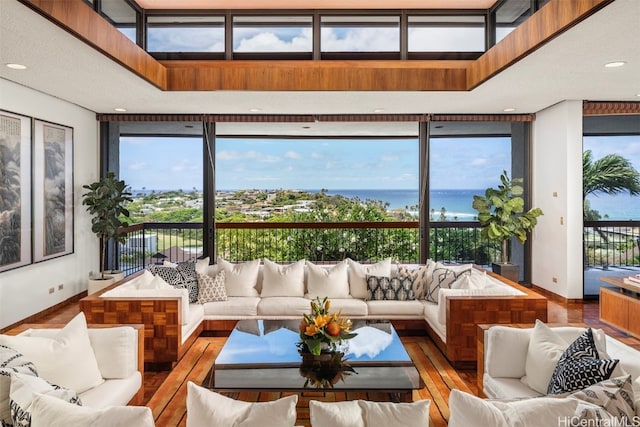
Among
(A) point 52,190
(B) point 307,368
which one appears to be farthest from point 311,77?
(A) point 52,190

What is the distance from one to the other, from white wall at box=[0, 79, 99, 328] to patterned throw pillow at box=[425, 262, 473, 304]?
4293 millimetres

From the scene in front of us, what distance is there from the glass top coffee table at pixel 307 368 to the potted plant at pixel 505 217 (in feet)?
10.1

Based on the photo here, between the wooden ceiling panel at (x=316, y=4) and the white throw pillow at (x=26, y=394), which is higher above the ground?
the wooden ceiling panel at (x=316, y=4)

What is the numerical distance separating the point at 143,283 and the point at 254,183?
470 cm

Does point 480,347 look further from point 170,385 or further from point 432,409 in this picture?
point 170,385

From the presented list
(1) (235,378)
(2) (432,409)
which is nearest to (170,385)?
(1) (235,378)

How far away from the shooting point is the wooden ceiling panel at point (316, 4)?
5207 millimetres

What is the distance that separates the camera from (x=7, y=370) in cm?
192

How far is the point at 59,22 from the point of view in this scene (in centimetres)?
295

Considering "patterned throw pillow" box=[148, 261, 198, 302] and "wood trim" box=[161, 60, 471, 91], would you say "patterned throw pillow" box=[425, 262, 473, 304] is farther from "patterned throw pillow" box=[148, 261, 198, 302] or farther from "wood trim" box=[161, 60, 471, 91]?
"patterned throw pillow" box=[148, 261, 198, 302]

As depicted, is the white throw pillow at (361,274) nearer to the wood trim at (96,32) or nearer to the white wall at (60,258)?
the wood trim at (96,32)

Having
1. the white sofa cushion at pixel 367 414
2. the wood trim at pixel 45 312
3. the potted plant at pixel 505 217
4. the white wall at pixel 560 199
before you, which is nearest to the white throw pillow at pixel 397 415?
the white sofa cushion at pixel 367 414

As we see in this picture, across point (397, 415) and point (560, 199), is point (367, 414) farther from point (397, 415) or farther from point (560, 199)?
point (560, 199)

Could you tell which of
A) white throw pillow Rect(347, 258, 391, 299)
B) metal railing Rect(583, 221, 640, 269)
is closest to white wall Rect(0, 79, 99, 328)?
white throw pillow Rect(347, 258, 391, 299)
